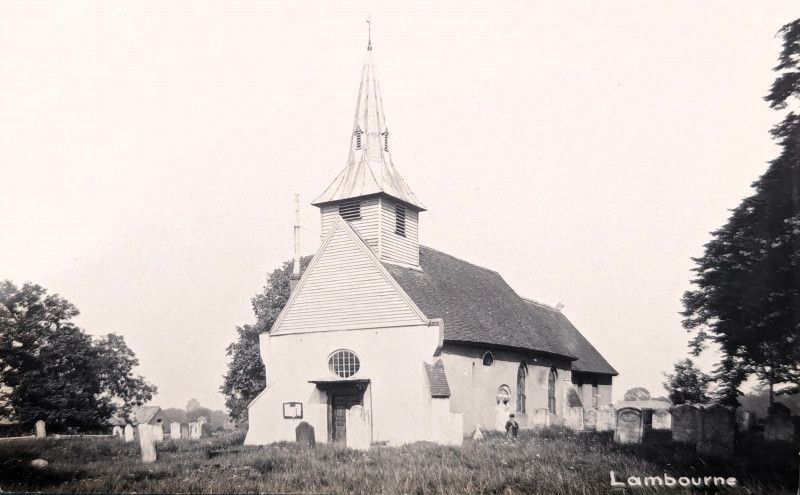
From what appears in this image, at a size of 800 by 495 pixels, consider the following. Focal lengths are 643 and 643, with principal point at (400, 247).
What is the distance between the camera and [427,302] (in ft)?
78.7

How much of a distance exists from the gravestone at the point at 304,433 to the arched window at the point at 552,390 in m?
12.6

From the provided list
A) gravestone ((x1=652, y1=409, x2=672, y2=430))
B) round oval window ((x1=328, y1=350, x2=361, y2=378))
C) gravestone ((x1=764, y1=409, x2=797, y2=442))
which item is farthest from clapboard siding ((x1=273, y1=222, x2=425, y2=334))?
gravestone ((x1=764, y1=409, x2=797, y2=442))

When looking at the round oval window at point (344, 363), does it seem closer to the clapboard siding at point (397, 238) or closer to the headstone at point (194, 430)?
the clapboard siding at point (397, 238)

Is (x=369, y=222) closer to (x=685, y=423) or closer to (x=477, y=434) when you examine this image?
(x=477, y=434)

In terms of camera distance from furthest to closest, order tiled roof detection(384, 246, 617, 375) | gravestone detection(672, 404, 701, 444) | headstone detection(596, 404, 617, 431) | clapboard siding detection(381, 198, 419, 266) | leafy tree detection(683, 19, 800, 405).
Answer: headstone detection(596, 404, 617, 431)
clapboard siding detection(381, 198, 419, 266)
tiled roof detection(384, 246, 617, 375)
gravestone detection(672, 404, 701, 444)
leafy tree detection(683, 19, 800, 405)

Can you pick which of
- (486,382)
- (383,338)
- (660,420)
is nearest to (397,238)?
(383,338)

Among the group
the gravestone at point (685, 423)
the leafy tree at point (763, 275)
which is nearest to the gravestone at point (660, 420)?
the gravestone at point (685, 423)

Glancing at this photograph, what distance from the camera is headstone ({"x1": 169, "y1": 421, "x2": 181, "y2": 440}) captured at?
83.6 feet

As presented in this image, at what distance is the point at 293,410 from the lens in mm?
23891

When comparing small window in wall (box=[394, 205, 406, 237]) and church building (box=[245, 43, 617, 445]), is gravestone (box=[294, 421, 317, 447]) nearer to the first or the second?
church building (box=[245, 43, 617, 445])

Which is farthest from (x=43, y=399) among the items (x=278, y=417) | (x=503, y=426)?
(x=503, y=426)

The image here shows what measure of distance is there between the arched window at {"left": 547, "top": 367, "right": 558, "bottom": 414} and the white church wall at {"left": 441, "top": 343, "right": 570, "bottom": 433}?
2.21 ft

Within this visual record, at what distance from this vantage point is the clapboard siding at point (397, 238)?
26000 mm

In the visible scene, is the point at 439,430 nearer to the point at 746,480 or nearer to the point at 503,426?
the point at 503,426
